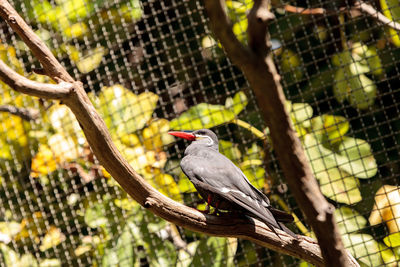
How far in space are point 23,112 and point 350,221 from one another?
124 cm

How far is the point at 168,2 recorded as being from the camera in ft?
6.12

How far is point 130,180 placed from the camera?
102 centimetres

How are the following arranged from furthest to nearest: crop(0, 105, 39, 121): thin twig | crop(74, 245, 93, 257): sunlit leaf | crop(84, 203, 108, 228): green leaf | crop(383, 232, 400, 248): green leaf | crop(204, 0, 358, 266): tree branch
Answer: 1. crop(0, 105, 39, 121): thin twig
2. crop(74, 245, 93, 257): sunlit leaf
3. crop(84, 203, 108, 228): green leaf
4. crop(383, 232, 400, 248): green leaf
5. crop(204, 0, 358, 266): tree branch

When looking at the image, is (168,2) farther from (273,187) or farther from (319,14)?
(273,187)

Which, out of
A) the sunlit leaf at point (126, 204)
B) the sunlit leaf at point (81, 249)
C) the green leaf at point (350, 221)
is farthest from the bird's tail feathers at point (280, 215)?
the sunlit leaf at point (81, 249)

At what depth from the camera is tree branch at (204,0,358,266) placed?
1.93 feet

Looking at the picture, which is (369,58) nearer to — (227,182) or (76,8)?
(227,182)

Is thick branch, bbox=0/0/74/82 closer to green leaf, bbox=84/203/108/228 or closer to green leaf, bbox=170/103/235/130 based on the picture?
green leaf, bbox=170/103/235/130

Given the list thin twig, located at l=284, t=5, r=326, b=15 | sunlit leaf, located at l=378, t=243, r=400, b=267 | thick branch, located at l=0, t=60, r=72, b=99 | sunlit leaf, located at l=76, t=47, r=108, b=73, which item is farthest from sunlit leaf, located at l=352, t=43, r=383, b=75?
thick branch, located at l=0, t=60, r=72, b=99

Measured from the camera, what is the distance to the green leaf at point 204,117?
1.60 meters

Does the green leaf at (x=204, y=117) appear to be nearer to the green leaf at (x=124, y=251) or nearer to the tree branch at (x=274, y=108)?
the green leaf at (x=124, y=251)

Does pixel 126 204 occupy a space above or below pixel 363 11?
below

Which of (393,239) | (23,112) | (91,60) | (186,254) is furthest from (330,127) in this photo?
(23,112)

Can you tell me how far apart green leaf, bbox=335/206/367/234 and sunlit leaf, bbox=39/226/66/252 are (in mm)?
981
